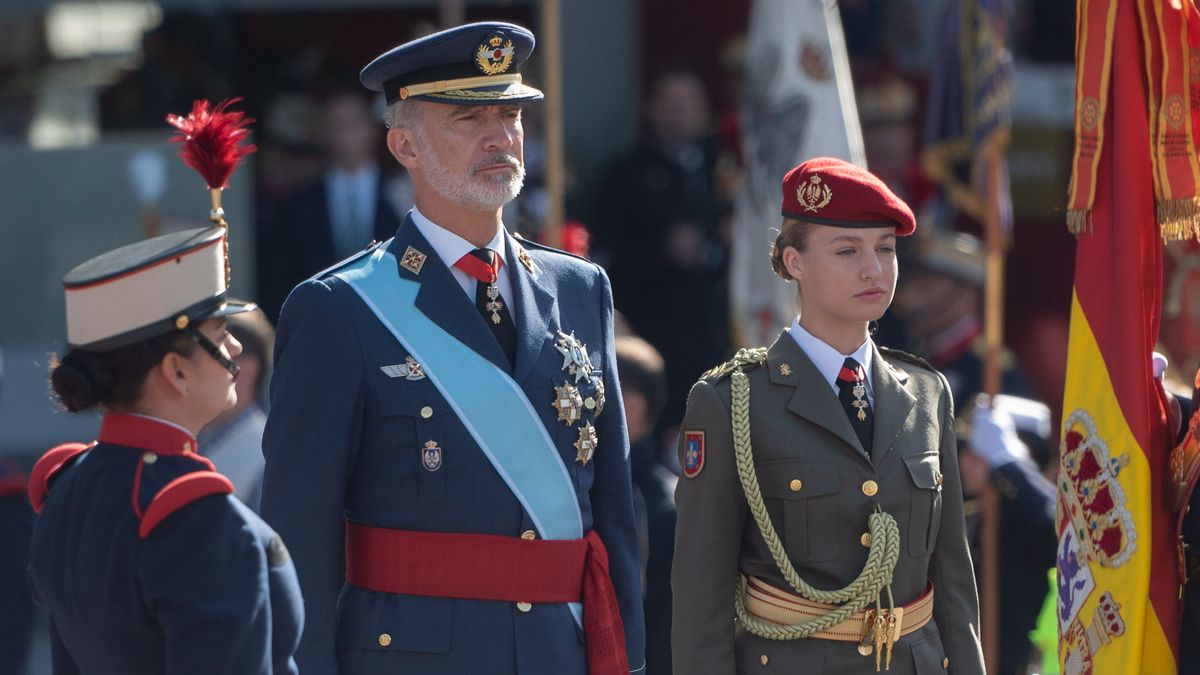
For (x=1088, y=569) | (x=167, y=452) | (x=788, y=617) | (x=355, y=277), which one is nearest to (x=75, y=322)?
(x=167, y=452)

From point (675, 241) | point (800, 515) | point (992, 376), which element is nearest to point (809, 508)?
point (800, 515)

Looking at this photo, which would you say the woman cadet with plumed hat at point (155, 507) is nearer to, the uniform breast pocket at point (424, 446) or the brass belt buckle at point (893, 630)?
the uniform breast pocket at point (424, 446)

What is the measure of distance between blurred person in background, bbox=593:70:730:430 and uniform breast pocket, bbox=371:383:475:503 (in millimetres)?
4435

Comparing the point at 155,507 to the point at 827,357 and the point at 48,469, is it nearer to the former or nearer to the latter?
the point at 48,469

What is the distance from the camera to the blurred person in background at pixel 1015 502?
5.71 m

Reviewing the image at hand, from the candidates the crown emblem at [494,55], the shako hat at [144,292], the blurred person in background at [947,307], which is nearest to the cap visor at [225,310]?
the shako hat at [144,292]

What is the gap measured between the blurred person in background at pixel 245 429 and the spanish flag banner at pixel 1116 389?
6.92ft

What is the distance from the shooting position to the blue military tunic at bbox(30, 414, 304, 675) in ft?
9.01

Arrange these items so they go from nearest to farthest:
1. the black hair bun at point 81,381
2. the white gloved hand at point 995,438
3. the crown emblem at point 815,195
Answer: the black hair bun at point 81,381, the crown emblem at point 815,195, the white gloved hand at point 995,438

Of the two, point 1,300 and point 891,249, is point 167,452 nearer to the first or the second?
point 891,249

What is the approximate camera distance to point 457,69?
12.2ft

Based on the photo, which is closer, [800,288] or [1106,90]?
[800,288]

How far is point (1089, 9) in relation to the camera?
415 centimetres

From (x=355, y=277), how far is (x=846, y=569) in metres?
1.11
